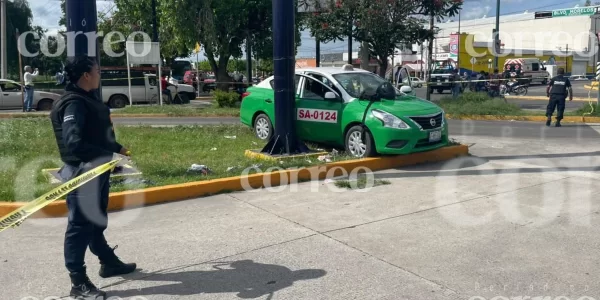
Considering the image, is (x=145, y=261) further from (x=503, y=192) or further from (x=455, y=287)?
(x=503, y=192)

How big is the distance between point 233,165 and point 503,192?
12.8ft

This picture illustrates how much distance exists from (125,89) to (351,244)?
20894 millimetres

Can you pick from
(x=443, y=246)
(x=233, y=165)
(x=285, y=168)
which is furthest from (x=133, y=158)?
(x=443, y=246)

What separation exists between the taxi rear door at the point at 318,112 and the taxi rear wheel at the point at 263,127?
977 millimetres

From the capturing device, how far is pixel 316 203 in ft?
22.3

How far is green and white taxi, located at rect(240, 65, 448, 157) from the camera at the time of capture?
878 centimetres

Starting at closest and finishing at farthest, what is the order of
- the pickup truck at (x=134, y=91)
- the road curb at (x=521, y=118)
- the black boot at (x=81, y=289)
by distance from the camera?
the black boot at (x=81, y=289), the road curb at (x=521, y=118), the pickup truck at (x=134, y=91)

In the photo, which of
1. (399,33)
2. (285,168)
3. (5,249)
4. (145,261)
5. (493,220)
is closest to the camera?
(145,261)

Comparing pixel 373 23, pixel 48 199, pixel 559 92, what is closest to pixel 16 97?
pixel 373 23

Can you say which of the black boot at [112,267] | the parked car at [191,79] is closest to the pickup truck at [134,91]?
the parked car at [191,79]

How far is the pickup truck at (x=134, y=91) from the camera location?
23.9m

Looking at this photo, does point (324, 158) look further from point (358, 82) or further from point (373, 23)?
point (373, 23)

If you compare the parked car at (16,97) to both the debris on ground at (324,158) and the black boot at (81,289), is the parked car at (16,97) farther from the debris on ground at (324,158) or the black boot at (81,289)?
the black boot at (81,289)

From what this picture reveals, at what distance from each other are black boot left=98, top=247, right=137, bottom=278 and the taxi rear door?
5.63m
